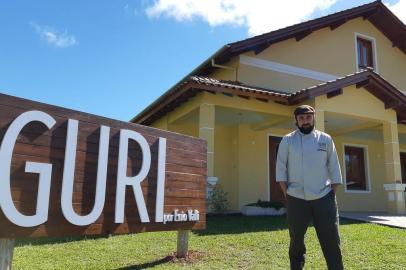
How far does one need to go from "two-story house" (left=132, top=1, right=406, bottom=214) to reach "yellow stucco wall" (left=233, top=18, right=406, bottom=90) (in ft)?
0.11

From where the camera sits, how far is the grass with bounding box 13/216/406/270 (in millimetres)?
5203

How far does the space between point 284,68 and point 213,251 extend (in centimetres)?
847

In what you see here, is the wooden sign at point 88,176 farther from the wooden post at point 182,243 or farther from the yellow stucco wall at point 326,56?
the yellow stucco wall at point 326,56

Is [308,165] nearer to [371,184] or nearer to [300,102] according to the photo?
[300,102]

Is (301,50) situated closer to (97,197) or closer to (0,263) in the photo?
(97,197)

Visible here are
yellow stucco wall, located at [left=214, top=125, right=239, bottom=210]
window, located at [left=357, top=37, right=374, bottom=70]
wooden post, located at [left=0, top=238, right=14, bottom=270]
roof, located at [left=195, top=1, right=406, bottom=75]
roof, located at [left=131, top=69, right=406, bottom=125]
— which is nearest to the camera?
wooden post, located at [left=0, top=238, right=14, bottom=270]

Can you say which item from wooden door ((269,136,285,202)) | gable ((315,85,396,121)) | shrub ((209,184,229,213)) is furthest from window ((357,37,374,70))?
shrub ((209,184,229,213))

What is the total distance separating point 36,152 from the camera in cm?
383

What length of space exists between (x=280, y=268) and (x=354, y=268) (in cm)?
95

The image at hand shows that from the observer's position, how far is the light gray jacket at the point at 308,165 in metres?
4.00

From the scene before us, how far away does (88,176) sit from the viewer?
168 inches

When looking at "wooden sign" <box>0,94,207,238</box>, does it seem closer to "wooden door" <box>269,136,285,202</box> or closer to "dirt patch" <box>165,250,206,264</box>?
"dirt patch" <box>165,250,206,264</box>

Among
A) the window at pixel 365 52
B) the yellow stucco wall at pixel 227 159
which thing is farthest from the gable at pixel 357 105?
the window at pixel 365 52

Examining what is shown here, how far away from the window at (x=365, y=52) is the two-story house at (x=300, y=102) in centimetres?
4
